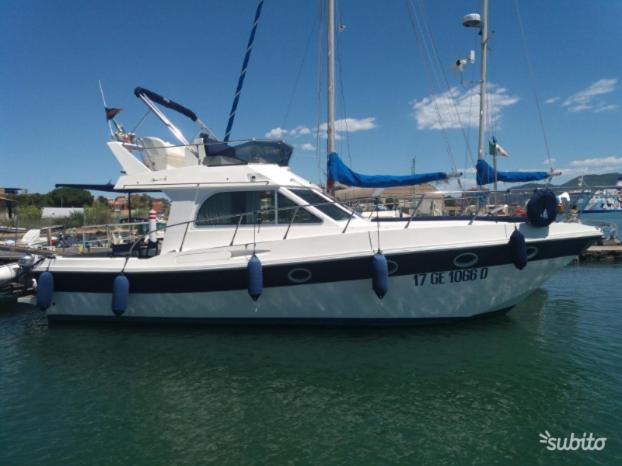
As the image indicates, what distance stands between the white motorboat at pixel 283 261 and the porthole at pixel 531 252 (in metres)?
0.01

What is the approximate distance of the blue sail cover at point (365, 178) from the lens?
7.79m

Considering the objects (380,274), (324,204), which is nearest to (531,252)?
(380,274)

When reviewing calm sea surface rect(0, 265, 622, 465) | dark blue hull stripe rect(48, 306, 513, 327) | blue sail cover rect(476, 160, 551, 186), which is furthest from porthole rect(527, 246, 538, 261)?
blue sail cover rect(476, 160, 551, 186)

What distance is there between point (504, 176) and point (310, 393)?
296 inches

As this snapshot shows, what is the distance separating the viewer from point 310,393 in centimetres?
464

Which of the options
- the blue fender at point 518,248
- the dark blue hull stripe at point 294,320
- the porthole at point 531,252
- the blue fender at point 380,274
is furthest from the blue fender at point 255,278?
the porthole at point 531,252

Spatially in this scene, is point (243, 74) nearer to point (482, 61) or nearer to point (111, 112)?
point (111, 112)

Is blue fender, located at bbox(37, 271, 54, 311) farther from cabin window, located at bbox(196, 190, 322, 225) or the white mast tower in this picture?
the white mast tower

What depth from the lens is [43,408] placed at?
4469 mm

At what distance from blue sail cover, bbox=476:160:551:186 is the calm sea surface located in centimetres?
363

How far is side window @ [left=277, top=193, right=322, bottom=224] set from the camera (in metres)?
6.63

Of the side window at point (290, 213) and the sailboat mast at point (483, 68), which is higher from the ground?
the sailboat mast at point (483, 68)

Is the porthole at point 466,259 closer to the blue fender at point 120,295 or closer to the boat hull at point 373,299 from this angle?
the boat hull at point 373,299

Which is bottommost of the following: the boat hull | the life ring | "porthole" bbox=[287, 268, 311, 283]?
the boat hull
